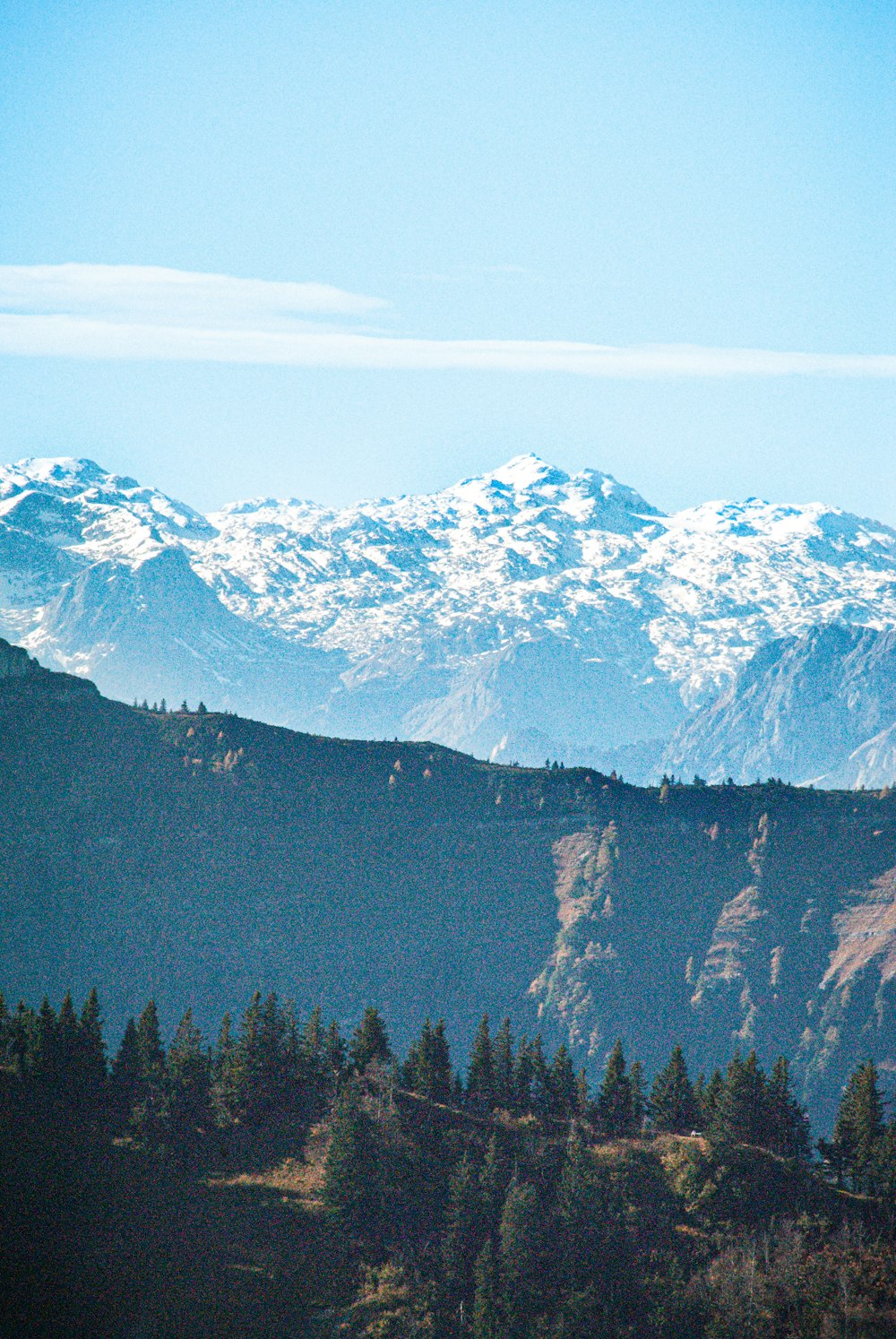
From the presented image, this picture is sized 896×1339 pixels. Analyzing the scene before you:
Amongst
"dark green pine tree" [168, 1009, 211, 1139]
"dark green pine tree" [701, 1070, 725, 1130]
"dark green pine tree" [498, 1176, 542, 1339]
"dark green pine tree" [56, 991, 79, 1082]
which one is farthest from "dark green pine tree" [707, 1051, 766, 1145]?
"dark green pine tree" [56, 991, 79, 1082]

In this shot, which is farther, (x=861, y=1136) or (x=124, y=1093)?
(x=124, y=1093)

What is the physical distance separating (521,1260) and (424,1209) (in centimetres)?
1647

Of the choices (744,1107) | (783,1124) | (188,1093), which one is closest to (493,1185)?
(744,1107)

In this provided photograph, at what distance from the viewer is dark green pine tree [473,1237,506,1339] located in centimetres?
16038

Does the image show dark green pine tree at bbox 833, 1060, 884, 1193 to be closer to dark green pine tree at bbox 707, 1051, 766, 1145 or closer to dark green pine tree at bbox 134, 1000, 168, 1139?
dark green pine tree at bbox 707, 1051, 766, 1145

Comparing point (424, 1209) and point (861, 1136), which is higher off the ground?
point (861, 1136)

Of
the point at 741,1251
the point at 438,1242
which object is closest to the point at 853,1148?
the point at 741,1251

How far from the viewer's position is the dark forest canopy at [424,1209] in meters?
159

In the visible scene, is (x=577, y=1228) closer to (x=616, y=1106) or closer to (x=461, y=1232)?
(x=461, y=1232)

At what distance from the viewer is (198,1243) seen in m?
172

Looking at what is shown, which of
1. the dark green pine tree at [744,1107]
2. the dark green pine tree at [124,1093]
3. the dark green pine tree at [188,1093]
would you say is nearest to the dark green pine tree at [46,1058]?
the dark green pine tree at [124,1093]

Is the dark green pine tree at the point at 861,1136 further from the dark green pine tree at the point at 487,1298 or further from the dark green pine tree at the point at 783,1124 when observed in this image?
the dark green pine tree at the point at 487,1298

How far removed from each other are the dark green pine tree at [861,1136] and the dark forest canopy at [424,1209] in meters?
0.35

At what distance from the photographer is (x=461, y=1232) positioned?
17288 cm
